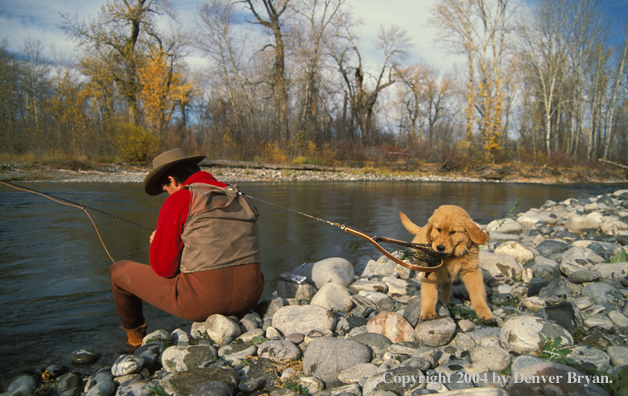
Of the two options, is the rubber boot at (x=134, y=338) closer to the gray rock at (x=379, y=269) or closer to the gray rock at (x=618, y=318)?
the gray rock at (x=379, y=269)

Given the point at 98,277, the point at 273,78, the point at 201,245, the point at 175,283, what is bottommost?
the point at 98,277

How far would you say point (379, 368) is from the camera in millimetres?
2521

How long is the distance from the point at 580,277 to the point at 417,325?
89.3 inches

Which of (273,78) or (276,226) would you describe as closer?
(276,226)

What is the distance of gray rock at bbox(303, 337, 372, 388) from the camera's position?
2510mm

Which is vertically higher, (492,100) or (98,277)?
(492,100)

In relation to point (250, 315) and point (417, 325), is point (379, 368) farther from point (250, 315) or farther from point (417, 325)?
point (250, 315)

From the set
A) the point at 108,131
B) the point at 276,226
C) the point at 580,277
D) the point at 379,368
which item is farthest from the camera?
the point at 108,131

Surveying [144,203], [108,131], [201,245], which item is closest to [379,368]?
[201,245]

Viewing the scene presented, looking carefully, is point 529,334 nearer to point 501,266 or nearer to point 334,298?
point 334,298

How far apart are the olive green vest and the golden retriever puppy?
157 cm

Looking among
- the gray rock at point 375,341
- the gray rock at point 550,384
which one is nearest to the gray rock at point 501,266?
the gray rock at point 375,341

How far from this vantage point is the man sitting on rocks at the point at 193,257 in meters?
2.81

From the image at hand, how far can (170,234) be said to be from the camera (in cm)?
279
